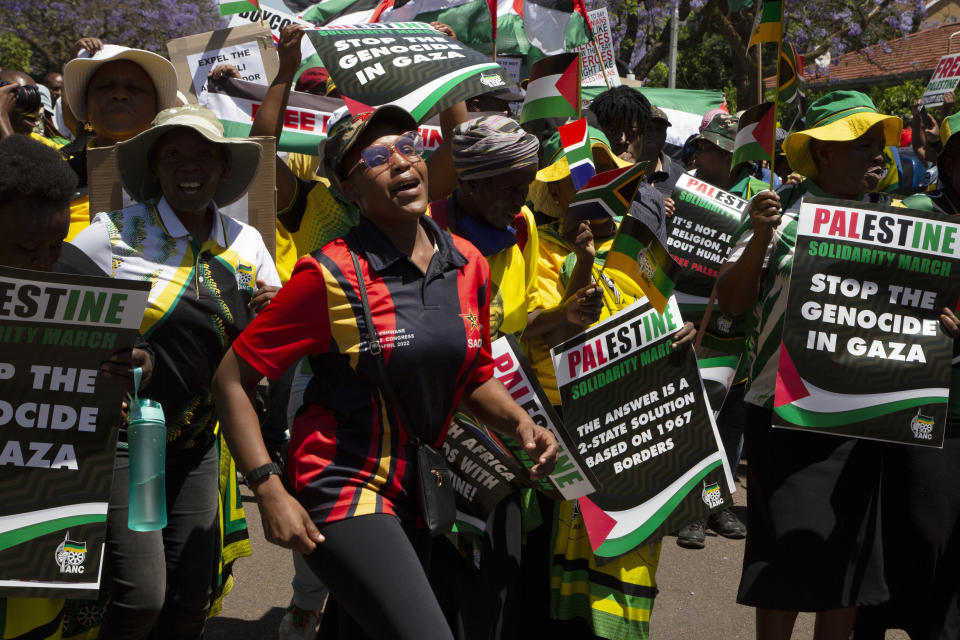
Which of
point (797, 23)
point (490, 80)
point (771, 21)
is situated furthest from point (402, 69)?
point (797, 23)

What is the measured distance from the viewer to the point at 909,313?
397 centimetres

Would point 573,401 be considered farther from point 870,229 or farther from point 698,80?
point 698,80

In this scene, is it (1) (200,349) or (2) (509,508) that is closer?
(1) (200,349)

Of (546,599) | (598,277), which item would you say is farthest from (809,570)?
(598,277)

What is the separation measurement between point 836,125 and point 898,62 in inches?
1476

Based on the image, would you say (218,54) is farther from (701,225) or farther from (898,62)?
(898,62)

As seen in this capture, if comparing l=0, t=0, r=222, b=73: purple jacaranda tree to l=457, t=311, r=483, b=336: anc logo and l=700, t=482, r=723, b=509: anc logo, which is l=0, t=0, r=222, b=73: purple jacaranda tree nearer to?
l=700, t=482, r=723, b=509: anc logo

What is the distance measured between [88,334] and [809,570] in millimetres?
2588

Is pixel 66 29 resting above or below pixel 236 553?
below

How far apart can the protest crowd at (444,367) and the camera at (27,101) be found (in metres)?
1.25

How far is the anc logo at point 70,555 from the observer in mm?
3064

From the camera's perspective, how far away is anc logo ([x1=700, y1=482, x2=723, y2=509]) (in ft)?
13.8

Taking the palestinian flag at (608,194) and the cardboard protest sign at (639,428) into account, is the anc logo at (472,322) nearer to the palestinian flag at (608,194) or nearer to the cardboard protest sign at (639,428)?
the cardboard protest sign at (639,428)

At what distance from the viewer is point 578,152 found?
4.22 meters
